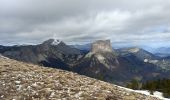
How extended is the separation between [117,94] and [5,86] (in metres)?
5.71

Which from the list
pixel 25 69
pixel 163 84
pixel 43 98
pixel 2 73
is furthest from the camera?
pixel 163 84

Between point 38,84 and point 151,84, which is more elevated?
point 38,84

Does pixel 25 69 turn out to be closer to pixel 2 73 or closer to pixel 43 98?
pixel 2 73

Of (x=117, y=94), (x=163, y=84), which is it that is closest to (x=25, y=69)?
(x=117, y=94)

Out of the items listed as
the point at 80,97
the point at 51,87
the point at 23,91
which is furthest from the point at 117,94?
the point at 23,91

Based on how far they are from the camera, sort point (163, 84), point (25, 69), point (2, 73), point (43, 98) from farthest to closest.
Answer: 1. point (163, 84)
2. point (25, 69)
3. point (2, 73)
4. point (43, 98)

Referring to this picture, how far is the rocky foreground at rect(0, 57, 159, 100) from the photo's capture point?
15672 mm

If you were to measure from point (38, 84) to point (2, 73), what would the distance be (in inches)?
123

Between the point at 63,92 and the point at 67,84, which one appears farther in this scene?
the point at 67,84

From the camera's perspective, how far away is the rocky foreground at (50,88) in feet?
51.4

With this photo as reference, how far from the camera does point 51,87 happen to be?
16688mm

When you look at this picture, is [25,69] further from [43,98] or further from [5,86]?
[43,98]

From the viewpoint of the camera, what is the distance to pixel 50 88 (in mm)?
16516

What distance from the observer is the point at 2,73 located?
19062mm
